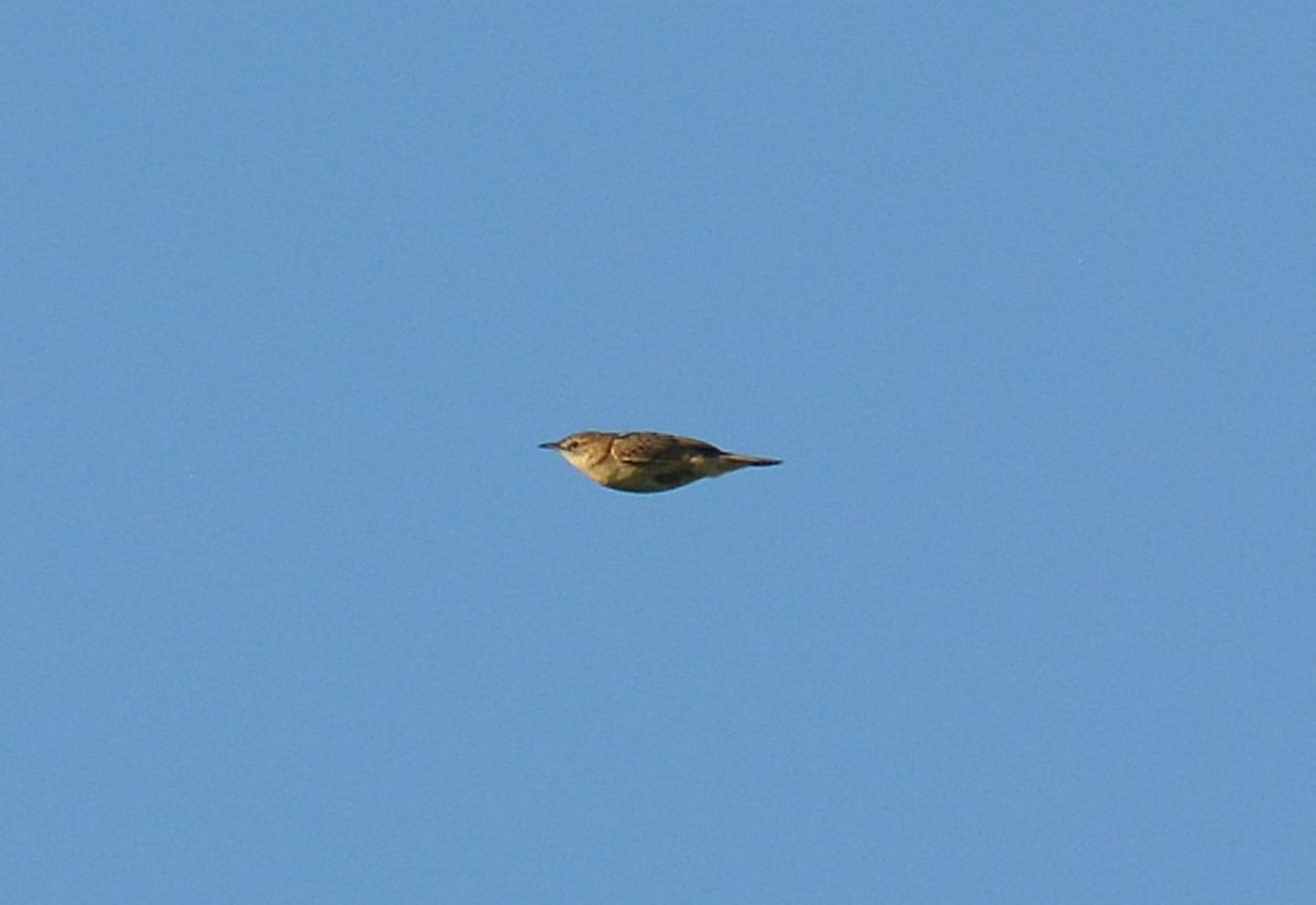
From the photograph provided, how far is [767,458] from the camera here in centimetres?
2739

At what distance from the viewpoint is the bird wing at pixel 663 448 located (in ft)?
90.2

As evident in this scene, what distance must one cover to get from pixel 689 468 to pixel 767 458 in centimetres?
97

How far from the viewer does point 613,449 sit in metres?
28.0

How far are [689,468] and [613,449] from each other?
105cm

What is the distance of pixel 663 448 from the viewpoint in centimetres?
2750

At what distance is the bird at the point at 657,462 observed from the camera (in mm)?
27500

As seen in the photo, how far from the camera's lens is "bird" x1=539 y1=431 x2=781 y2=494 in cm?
2750

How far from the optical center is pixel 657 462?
27562 mm

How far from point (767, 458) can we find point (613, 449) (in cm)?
198

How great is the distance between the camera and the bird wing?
90.2 ft

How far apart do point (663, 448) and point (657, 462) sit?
0.64ft

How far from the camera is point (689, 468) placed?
27578 millimetres
